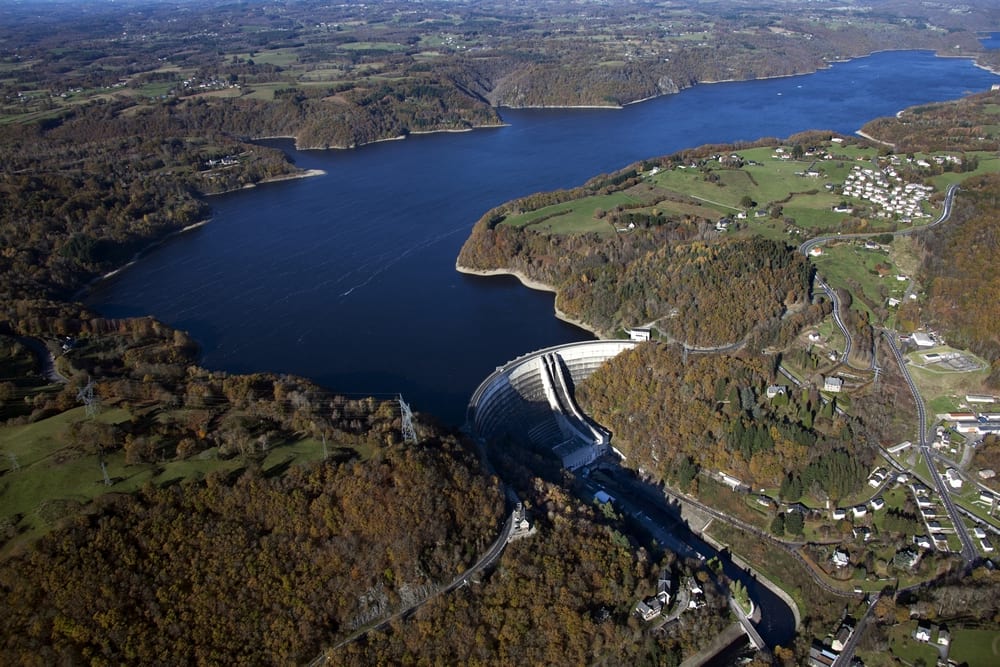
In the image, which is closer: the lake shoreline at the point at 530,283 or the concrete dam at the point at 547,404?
the concrete dam at the point at 547,404

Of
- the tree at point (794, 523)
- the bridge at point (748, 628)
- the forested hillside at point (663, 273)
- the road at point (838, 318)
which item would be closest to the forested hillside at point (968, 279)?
the road at point (838, 318)

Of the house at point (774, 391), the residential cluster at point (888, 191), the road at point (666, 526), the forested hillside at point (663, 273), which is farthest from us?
the residential cluster at point (888, 191)

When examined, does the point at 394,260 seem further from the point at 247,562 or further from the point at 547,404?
the point at 247,562

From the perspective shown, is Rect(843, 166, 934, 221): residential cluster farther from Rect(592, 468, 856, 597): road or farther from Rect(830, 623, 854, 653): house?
Rect(830, 623, 854, 653): house

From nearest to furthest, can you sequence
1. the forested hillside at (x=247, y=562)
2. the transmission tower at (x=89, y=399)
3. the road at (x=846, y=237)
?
the forested hillside at (x=247, y=562) < the transmission tower at (x=89, y=399) < the road at (x=846, y=237)

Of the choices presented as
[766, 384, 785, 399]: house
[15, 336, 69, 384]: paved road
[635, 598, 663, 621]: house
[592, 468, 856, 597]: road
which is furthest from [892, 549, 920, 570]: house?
[15, 336, 69, 384]: paved road

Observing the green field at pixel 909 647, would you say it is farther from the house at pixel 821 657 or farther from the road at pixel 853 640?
the house at pixel 821 657

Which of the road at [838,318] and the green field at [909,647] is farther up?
the road at [838,318]
